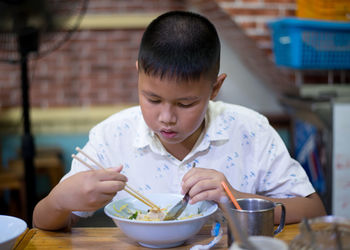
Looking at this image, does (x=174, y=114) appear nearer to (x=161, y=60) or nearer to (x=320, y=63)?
(x=161, y=60)

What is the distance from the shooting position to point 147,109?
1.24m

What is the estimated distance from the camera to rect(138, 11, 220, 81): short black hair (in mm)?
1221

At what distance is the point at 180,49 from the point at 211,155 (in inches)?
15.0

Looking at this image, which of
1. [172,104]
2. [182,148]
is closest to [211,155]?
[182,148]

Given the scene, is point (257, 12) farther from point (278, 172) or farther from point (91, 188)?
point (91, 188)

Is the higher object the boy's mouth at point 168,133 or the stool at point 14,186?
the boy's mouth at point 168,133

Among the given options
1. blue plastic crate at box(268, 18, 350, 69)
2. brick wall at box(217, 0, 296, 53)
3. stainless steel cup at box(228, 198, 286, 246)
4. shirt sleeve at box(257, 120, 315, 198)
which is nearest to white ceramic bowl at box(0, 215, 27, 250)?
stainless steel cup at box(228, 198, 286, 246)

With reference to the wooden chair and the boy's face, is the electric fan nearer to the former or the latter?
the wooden chair

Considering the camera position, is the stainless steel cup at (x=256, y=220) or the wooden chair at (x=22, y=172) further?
the wooden chair at (x=22, y=172)

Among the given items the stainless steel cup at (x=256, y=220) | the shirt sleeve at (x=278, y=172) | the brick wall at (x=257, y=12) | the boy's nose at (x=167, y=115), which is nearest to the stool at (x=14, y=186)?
the brick wall at (x=257, y=12)

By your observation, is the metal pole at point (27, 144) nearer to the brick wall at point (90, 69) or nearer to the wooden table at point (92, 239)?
the wooden table at point (92, 239)

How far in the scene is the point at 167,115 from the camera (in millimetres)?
1204

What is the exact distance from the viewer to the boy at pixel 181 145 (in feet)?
3.82

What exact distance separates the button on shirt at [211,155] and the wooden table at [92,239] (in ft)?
0.70
